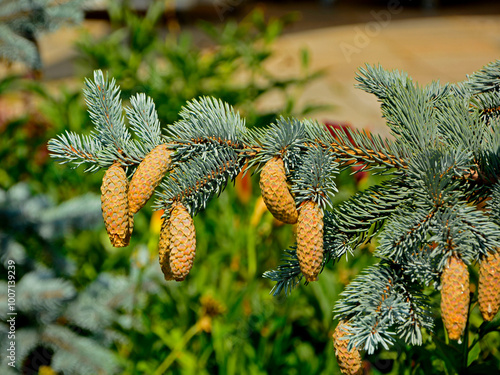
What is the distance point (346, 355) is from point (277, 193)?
0.23m

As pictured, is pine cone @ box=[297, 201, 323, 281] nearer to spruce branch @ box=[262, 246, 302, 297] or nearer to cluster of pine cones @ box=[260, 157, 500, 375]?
cluster of pine cones @ box=[260, 157, 500, 375]

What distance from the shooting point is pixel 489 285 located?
656mm

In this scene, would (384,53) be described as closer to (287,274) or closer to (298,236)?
(287,274)

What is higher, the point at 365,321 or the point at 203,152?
the point at 203,152

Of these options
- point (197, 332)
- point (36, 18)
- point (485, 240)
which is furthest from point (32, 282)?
point (485, 240)

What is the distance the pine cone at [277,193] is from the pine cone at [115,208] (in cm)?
18

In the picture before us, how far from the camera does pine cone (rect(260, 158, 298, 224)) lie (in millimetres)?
678

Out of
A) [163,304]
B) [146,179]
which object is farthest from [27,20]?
[146,179]

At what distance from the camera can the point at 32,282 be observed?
59.2 inches

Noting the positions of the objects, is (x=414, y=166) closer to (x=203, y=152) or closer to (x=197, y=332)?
(x=203, y=152)

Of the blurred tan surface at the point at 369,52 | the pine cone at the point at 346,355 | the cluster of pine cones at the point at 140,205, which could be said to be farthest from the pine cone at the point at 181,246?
the blurred tan surface at the point at 369,52

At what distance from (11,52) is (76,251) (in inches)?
30.6

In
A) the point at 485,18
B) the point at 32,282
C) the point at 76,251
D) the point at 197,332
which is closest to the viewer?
the point at 32,282

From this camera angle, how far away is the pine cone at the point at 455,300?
0.64 m
